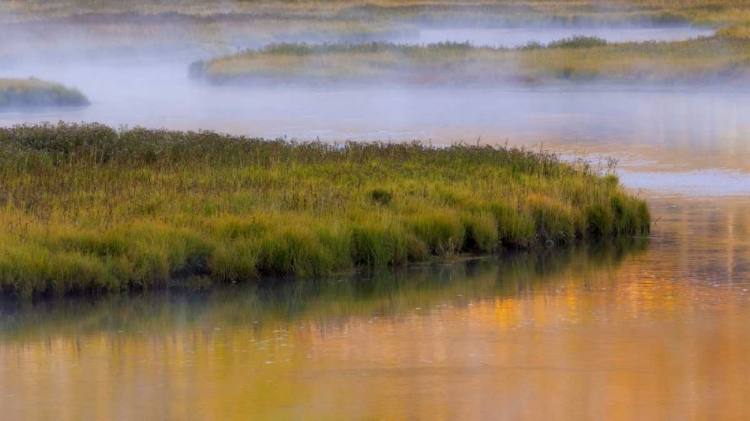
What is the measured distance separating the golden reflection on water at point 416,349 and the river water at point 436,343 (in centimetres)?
2

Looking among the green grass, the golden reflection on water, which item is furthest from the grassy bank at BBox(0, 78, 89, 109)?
the golden reflection on water

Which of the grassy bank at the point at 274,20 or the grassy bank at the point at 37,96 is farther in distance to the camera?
the grassy bank at the point at 274,20

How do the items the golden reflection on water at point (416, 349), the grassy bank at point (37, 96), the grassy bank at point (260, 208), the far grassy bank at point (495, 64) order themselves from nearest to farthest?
the golden reflection on water at point (416, 349) < the grassy bank at point (260, 208) < the grassy bank at point (37, 96) < the far grassy bank at point (495, 64)

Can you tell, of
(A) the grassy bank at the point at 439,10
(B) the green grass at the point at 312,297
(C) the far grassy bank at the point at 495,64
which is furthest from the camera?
(A) the grassy bank at the point at 439,10

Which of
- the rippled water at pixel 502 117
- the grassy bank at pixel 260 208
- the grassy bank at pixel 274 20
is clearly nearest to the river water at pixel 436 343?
the grassy bank at pixel 260 208

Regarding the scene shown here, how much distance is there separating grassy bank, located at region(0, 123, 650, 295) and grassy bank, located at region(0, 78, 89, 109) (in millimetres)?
22436

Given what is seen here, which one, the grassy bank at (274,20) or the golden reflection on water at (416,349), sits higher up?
the grassy bank at (274,20)

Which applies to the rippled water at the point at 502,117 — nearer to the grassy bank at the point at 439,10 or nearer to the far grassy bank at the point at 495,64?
the far grassy bank at the point at 495,64

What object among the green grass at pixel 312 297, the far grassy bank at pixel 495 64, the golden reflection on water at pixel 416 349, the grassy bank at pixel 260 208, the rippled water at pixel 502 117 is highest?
the far grassy bank at pixel 495 64

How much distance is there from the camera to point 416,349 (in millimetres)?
11766

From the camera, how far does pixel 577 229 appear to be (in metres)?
18.0

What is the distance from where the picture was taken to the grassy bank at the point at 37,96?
45094 mm

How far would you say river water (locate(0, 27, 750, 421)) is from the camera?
1004cm

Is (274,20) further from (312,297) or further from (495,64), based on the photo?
(312,297)
